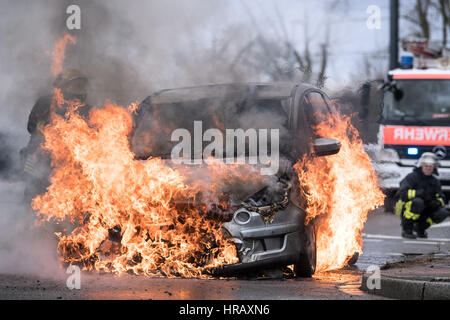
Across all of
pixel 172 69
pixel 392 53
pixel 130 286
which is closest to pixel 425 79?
pixel 392 53

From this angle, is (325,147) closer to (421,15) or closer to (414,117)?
(414,117)

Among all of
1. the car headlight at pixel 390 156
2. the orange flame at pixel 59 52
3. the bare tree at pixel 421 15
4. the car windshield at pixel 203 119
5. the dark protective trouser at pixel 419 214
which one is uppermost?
the bare tree at pixel 421 15

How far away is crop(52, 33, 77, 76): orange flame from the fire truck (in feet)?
30.8

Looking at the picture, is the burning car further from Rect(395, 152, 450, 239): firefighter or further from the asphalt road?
Rect(395, 152, 450, 239): firefighter

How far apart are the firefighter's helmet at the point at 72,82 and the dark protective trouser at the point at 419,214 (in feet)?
21.7

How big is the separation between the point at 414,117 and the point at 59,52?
32.7 feet

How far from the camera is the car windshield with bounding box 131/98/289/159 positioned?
781 cm

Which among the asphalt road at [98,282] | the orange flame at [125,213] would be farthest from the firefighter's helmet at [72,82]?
the asphalt road at [98,282]

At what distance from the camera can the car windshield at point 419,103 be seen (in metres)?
17.3

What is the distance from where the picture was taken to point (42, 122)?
28.5 feet

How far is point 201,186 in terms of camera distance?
7.05 m

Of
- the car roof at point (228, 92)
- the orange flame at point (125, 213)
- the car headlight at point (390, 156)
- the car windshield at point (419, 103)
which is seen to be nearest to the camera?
the orange flame at point (125, 213)

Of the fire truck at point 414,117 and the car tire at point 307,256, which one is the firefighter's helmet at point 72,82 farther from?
the fire truck at point 414,117

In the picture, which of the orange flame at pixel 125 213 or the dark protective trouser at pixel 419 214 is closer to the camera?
the orange flame at pixel 125 213
